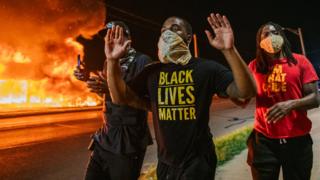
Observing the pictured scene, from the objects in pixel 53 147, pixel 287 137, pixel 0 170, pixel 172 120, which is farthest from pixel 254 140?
pixel 53 147

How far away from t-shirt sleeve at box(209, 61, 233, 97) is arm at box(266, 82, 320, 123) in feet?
2.05

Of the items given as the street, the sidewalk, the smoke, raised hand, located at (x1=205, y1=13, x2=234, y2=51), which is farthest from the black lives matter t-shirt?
the smoke

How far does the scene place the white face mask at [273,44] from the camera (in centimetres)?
283

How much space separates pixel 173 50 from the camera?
7.41ft

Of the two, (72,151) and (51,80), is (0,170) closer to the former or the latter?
(72,151)

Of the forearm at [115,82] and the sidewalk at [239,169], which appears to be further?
the sidewalk at [239,169]

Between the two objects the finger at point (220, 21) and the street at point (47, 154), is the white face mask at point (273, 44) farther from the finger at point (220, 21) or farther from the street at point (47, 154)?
the street at point (47, 154)

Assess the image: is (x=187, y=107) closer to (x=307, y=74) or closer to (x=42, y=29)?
(x=307, y=74)

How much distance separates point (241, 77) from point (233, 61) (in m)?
0.10

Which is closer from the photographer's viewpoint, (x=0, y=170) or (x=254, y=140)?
(x=254, y=140)

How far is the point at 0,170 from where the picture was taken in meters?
6.18

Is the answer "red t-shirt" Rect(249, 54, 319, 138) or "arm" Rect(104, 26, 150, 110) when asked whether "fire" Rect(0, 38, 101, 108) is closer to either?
"red t-shirt" Rect(249, 54, 319, 138)

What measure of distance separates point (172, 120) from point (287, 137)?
109 cm

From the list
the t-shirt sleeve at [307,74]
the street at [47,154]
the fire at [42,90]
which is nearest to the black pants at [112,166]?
the t-shirt sleeve at [307,74]
